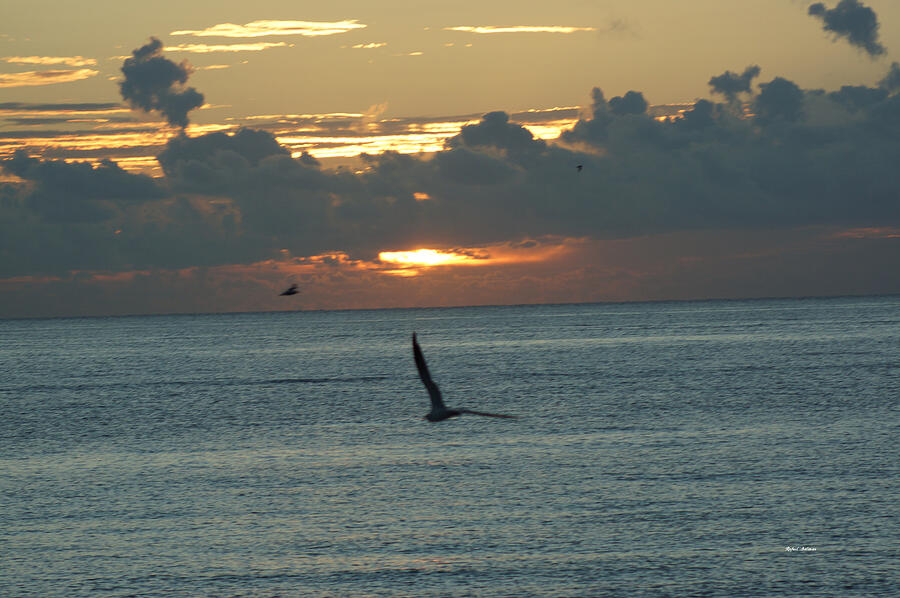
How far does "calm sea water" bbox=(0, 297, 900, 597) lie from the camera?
3234 cm

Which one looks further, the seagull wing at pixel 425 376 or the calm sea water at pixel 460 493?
the calm sea water at pixel 460 493

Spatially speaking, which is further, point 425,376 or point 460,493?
point 460,493

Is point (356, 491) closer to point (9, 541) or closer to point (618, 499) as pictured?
point (618, 499)

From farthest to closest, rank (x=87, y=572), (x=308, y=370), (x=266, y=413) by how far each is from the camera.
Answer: (x=308, y=370) < (x=266, y=413) < (x=87, y=572)

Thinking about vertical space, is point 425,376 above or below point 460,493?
above

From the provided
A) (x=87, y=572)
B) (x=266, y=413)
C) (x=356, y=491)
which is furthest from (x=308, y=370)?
(x=87, y=572)

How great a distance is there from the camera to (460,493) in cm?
4353

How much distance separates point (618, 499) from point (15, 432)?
146ft

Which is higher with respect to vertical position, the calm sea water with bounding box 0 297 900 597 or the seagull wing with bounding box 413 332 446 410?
the seagull wing with bounding box 413 332 446 410

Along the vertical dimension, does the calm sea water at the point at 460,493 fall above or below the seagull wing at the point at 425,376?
below

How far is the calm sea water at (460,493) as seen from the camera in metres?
32.3

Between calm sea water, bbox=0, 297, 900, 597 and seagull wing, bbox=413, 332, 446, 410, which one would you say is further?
calm sea water, bbox=0, 297, 900, 597

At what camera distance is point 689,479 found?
45.6 meters

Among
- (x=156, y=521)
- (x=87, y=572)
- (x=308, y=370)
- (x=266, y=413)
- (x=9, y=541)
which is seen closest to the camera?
(x=87, y=572)
